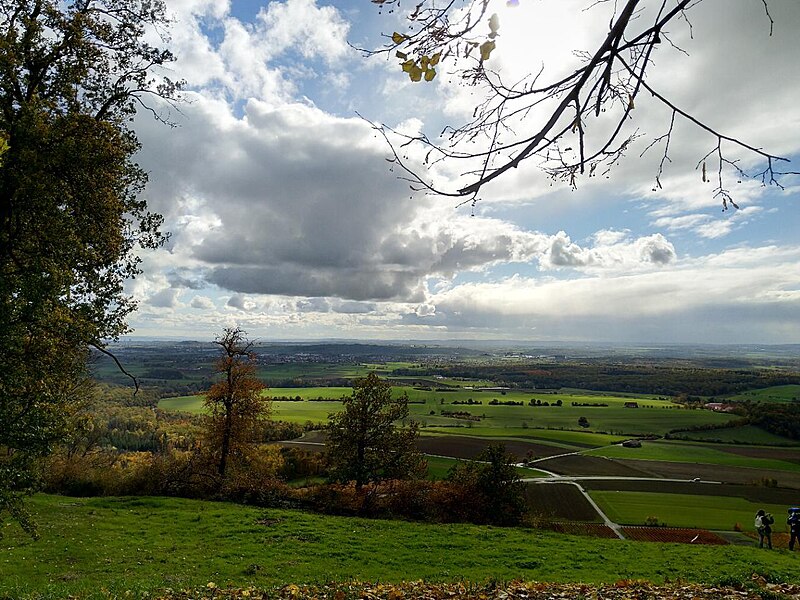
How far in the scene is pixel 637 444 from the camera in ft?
→ 264

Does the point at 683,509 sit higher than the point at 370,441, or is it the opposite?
the point at 370,441

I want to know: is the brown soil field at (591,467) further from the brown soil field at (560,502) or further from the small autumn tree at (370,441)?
the small autumn tree at (370,441)

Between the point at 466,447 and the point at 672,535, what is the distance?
3538 cm

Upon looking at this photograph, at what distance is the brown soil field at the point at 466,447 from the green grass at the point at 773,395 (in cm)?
7909

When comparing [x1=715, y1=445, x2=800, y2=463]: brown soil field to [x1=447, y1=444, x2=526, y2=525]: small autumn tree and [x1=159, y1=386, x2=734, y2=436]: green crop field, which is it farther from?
[x1=447, y1=444, x2=526, y2=525]: small autumn tree

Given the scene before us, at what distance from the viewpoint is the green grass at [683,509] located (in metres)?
40.2

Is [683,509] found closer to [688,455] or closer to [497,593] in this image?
[688,455]

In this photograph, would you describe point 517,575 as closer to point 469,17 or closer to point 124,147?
point 469,17

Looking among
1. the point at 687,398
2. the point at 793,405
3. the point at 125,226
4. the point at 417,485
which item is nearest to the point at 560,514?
the point at 417,485

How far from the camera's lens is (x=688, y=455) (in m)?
72.7

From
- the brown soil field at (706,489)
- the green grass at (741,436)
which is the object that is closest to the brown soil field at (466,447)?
the brown soil field at (706,489)

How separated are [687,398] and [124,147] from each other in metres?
159

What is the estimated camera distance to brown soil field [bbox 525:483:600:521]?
4059cm

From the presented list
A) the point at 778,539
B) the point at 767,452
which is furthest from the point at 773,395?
the point at 778,539
